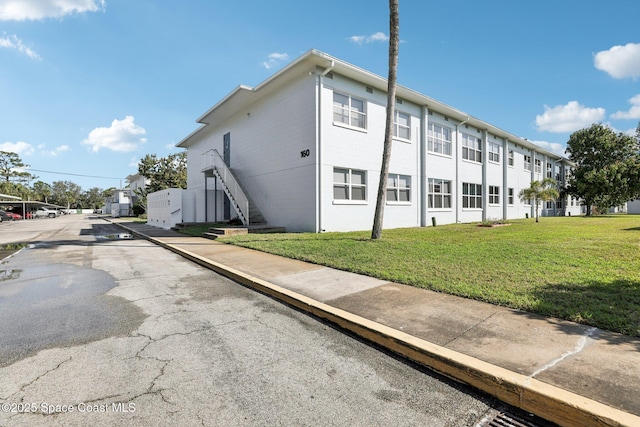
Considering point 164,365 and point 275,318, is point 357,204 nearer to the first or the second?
point 275,318

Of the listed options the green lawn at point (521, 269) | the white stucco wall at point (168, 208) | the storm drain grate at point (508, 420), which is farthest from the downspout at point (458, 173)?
the storm drain grate at point (508, 420)

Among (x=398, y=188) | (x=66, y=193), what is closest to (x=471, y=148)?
(x=398, y=188)

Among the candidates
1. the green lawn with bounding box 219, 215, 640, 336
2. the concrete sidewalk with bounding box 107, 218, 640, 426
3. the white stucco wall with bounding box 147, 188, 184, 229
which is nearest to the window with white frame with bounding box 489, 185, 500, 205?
the green lawn with bounding box 219, 215, 640, 336

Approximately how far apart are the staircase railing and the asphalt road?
10.6 metres

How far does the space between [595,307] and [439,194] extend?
15917 millimetres

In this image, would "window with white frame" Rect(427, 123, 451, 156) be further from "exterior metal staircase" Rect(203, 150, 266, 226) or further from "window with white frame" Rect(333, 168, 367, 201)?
"exterior metal staircase" Rect(203, 150, 266, 226)

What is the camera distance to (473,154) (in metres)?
22.5

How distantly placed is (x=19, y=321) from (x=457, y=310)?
6.25 meters

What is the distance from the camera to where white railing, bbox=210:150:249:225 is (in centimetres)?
1589

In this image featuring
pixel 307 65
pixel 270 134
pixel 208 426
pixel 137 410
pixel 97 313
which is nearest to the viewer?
pixel 208 426

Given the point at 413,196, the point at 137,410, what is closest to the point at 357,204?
the point at 413,196

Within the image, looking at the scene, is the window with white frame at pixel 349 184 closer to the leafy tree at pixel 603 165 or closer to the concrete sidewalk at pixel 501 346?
the concrete sidewalk at pixel 501 346

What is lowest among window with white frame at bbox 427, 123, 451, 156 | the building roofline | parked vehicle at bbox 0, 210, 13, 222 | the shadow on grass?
the shadow on grass

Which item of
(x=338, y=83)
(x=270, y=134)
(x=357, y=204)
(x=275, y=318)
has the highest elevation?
(x=338, y=83)
